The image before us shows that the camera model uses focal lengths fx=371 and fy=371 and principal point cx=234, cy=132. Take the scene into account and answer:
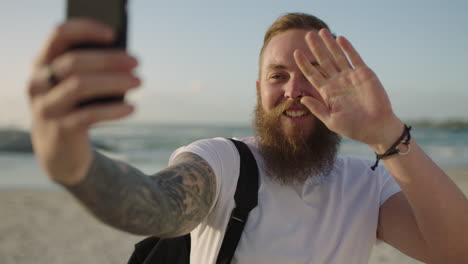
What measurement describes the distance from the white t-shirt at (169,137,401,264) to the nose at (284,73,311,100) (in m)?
0.44

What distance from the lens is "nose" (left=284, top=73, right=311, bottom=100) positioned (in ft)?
8.02

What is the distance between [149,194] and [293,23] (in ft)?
5.87

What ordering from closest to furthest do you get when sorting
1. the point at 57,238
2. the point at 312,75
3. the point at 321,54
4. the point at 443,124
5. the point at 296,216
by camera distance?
the point at 321,54 → the point at 312,75 → the point at 296,216 → the point at 57,238 → the point at 443,124

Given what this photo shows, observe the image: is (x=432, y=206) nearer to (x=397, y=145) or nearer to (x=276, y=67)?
(x=397, y=145)

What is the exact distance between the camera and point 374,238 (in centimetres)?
231

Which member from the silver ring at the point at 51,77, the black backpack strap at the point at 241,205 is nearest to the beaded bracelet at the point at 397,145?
the black backpack strap at the point at 241,205

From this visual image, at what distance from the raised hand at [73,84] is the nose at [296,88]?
169 centimetres

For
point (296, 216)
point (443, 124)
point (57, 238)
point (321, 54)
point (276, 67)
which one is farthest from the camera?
point (443, 124)

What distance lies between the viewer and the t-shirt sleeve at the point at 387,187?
2346 millimetres

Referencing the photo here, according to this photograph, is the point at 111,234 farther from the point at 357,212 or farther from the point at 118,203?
the point at 118,203

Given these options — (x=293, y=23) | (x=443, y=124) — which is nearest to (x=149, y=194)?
(x=293, y=23)

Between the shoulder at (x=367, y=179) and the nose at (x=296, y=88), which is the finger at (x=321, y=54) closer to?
the nose at (x=296, y=88)

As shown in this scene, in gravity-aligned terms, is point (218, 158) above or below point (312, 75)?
below

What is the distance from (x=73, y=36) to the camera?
82cm
